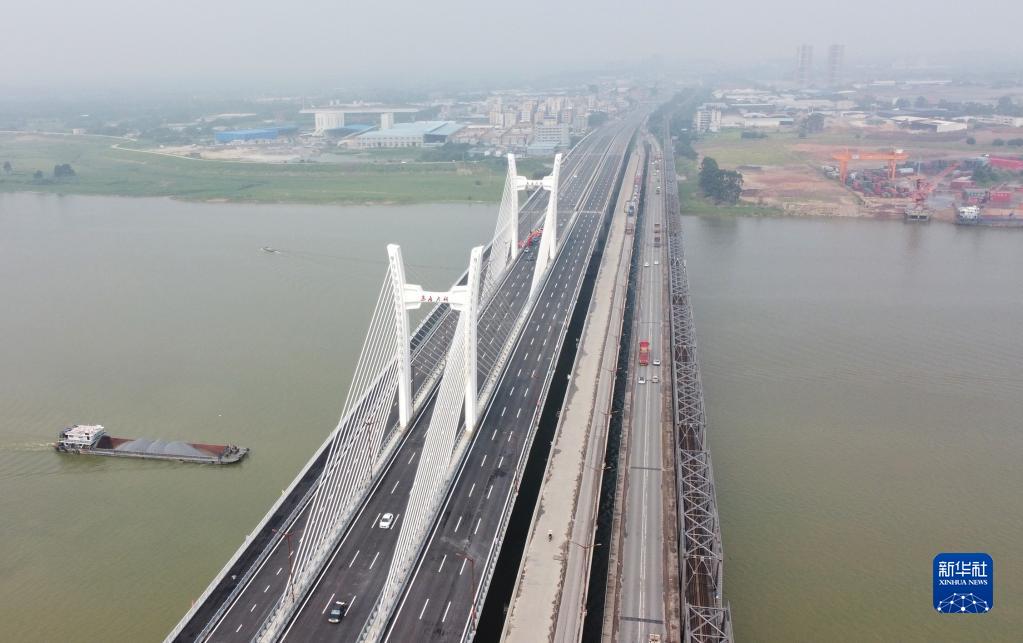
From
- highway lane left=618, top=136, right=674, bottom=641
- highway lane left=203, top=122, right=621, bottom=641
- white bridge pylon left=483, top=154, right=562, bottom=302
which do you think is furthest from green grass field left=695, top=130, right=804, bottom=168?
highway lane left=203, top=122, right=621, bottom=641

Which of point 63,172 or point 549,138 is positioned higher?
point 549,138

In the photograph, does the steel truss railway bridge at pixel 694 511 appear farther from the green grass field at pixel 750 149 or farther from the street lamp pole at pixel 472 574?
the green grass field at pixel 750 149

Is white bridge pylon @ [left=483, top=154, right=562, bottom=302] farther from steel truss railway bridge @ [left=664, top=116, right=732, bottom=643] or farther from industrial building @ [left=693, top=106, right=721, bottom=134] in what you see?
industrial building @ [left=693, top=106, right=721, bottom=134]

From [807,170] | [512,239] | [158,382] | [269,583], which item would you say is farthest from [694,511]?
[807,170]

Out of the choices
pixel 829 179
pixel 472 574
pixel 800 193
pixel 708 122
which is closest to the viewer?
pixel 472 574

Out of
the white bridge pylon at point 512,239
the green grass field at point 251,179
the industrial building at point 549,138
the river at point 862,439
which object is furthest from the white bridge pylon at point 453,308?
the industrial building at point 549,138

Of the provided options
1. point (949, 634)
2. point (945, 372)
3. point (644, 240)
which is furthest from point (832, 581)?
point (644, 240)

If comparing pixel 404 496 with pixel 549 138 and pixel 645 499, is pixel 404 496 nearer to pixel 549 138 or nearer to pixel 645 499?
pixel 645 499
